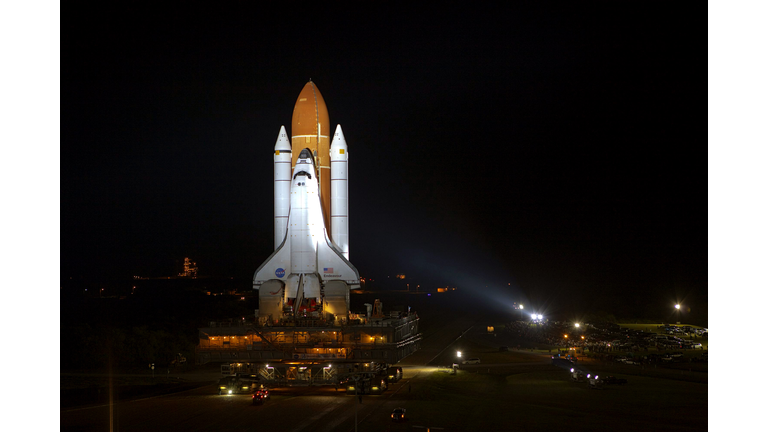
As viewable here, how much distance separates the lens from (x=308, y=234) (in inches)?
1497

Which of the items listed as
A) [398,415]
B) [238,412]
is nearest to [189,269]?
[238,412]

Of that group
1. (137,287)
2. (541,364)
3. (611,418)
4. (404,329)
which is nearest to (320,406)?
(404,329)

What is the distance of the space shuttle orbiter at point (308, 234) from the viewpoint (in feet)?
122

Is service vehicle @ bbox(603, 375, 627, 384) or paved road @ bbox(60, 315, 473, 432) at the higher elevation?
paved road @ bbox(60, 315, 473, 432)

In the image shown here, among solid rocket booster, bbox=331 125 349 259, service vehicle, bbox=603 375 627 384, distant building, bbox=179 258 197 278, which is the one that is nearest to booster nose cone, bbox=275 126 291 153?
solid rocket booster, bbox=331 125 349 259

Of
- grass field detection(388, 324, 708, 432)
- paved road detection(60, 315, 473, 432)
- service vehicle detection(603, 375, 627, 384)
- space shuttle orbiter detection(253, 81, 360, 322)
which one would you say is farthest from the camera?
space shuttle orbiter detection(253, 81, 360, 322)

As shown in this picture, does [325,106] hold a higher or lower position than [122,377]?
higher

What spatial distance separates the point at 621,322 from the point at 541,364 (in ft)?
143

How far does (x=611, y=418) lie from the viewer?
28094 mm

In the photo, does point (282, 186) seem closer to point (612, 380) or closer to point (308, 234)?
point (308, 234)

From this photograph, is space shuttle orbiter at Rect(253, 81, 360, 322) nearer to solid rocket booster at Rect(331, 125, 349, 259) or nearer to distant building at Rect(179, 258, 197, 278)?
solid rocket booster at Rect(331, 125, 349, 259)

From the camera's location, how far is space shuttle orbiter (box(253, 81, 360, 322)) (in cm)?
3725

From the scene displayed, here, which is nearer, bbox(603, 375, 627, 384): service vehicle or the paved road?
the paved road

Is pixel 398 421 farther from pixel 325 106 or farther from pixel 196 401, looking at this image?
pixel 325 106
